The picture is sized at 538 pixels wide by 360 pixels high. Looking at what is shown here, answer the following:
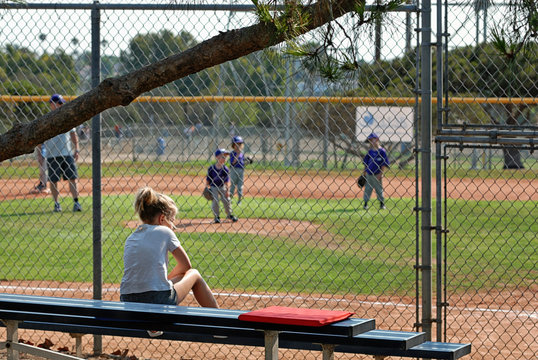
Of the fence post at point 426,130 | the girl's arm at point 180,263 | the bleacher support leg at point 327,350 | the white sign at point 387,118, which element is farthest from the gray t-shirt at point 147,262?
the white sign at point 387,118

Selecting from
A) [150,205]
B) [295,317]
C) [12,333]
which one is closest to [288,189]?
[150,205]

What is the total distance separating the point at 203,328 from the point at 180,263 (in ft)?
3.47

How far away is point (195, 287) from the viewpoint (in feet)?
17.5

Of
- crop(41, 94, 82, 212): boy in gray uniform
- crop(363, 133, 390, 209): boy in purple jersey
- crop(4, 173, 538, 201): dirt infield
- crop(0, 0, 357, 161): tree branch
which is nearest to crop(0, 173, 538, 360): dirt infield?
crop(0, 0, 357, 161): tree branch

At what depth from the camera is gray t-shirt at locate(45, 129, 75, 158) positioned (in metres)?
12.5

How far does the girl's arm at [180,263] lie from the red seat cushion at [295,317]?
128cm

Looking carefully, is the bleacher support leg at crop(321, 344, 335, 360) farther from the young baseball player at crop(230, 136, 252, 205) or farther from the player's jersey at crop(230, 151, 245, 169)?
the player's jersey at crop(230, 151, 245, 169)

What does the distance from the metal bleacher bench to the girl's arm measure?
0.69 meters

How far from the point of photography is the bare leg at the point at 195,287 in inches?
205

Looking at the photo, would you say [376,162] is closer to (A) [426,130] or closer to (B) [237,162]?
(B) [237,162]

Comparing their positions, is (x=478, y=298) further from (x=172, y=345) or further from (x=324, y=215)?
(x=324, y=215)

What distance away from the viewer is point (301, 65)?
3830 mm

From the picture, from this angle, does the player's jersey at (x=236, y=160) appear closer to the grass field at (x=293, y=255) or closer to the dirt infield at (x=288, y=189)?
the grass field at (x=293, y=255)

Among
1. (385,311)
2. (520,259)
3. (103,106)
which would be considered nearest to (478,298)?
(385,311)
